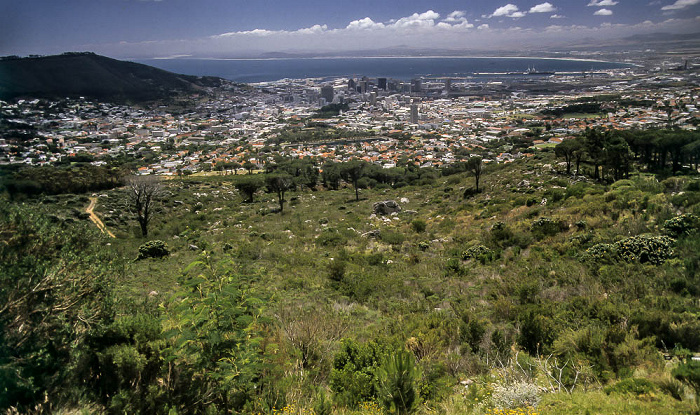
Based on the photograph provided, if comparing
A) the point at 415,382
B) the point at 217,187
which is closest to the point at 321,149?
the point at 217,187

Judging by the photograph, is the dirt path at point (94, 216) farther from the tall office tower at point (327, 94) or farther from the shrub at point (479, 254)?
the tall office tower at point (327, 94)

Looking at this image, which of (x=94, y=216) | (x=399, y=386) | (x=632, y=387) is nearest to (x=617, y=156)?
(x=632, y=387)

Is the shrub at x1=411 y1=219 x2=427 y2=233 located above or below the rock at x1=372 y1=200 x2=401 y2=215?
above

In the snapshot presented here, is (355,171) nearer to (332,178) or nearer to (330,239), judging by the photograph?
(332,178)

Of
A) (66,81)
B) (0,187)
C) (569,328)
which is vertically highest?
(66,81)

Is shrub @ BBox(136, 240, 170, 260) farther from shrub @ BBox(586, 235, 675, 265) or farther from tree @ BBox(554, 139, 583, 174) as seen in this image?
tree @ BBox(554, 139, 583, 174)

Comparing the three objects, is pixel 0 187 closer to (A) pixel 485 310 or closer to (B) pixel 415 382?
(B) pixel 415 382

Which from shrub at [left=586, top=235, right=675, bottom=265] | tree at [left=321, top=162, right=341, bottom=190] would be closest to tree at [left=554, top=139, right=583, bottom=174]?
shrub at [left=586, top=235, right=675, bottom=265]
